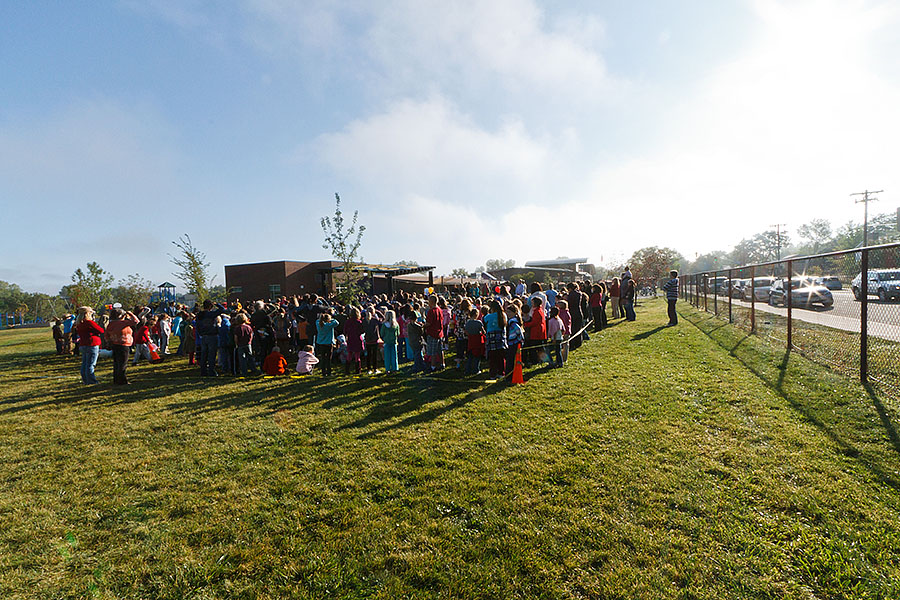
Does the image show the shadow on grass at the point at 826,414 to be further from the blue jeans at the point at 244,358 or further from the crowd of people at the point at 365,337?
the blue jeans at the point at 244,358

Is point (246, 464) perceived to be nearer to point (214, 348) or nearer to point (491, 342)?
point (491, 342)

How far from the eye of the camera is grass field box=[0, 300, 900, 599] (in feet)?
9.43

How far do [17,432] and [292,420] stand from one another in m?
4.68

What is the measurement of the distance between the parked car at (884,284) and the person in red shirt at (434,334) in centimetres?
764

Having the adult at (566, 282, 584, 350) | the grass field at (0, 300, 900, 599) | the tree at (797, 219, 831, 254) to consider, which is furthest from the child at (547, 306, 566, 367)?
the tree at (797, 219, 831, 254)

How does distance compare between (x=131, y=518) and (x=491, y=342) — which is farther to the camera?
(x=491, y=342)

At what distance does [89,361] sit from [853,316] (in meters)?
16.6

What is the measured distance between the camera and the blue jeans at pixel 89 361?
945cm

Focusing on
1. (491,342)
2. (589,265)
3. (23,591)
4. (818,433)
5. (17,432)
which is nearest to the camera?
(23,591)

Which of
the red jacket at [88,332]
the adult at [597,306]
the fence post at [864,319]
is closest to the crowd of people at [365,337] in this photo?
the red jacket at [88,332]

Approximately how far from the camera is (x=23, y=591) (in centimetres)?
295

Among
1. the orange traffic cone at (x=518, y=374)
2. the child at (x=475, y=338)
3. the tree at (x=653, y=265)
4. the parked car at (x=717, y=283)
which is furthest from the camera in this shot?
the tree at (x=653, y=265)

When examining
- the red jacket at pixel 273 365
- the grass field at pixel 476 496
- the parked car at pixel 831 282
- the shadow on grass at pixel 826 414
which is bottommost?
the grass field at pixel 476 496

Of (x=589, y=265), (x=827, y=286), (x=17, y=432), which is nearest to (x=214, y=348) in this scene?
(x=17, y=432)
